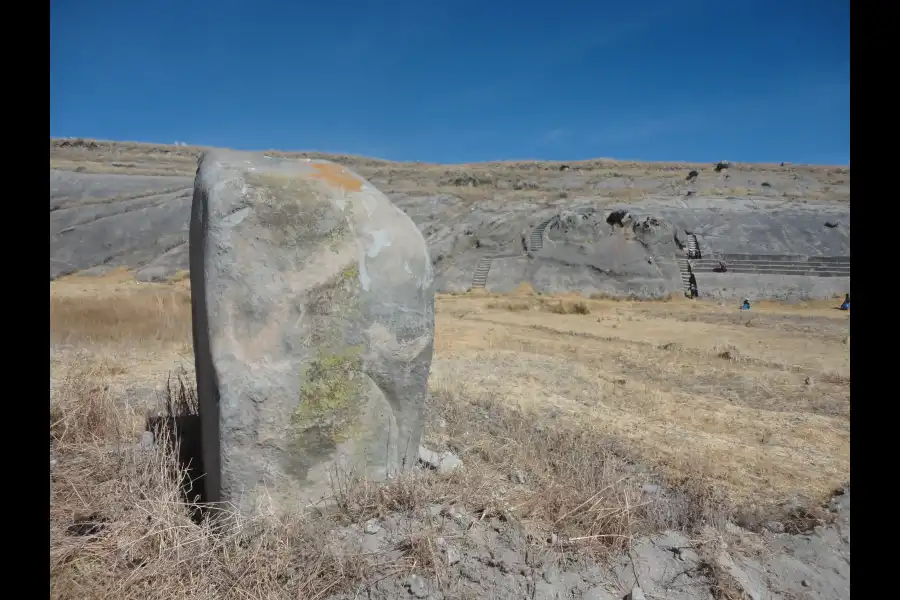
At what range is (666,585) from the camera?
240 centimetres

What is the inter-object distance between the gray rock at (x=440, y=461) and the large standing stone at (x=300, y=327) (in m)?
0.27

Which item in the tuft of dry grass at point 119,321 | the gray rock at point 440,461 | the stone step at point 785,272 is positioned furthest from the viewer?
the stone step at point 785,272

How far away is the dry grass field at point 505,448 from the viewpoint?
87.5 inches

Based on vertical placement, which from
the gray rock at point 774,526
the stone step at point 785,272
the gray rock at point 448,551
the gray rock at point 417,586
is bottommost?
the gray rock at point 774,526

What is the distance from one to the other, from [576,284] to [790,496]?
15.5m

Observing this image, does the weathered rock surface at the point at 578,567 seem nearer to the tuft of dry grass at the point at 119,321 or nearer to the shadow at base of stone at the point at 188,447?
the shadow at base of stone at the point at 188,447

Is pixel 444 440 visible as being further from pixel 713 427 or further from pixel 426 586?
pixel 713 427

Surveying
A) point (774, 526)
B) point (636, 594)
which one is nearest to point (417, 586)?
point (636, 594)

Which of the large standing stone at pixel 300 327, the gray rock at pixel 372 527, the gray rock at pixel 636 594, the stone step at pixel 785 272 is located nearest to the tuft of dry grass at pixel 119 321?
the large standing stone at pixel 300 327

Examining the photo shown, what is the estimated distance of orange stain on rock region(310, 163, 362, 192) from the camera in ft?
10.0

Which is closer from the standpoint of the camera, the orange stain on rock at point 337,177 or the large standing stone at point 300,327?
the large standing stone at point 300,327

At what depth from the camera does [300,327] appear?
2.78 meters

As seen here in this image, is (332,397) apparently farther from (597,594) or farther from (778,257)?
(778,257)
